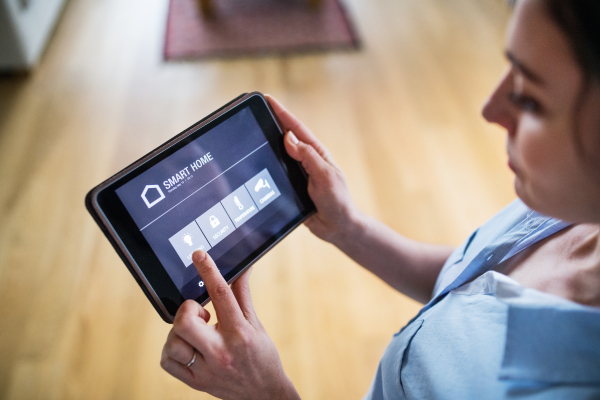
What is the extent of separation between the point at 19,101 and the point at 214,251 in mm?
1770

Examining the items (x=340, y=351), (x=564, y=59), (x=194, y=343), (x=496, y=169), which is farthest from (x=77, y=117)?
(x=564, y=59)

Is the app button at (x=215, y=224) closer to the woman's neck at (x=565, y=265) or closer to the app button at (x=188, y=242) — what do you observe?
the app button at (x=188, y=242)

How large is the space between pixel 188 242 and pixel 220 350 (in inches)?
6.4

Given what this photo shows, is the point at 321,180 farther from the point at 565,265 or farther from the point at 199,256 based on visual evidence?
the point at 565,265

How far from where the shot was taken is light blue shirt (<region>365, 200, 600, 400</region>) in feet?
1.57

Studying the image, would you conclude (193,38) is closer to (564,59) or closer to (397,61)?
(397,61)

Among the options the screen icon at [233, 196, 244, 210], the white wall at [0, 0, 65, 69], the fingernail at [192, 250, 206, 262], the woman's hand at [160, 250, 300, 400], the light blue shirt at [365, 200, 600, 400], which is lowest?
the light blue shirt at [365, 200, 600, 400]

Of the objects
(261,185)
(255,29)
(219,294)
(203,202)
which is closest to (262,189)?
(261,185)

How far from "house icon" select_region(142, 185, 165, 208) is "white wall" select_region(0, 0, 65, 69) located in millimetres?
1797

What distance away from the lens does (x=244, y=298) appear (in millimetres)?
666

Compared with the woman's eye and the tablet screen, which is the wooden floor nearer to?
the tablet screen

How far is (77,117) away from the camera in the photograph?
1.91 m

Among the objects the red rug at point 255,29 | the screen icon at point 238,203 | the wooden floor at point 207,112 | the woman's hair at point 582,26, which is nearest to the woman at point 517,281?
the woman's hair at point 582,26

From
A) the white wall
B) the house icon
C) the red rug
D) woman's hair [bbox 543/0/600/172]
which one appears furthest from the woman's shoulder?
the white wall
